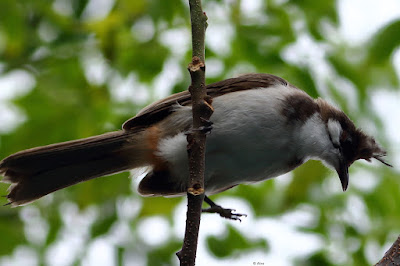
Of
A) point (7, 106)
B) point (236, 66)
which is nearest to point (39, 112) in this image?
point (7, 106)

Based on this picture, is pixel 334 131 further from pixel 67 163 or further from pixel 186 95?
pixel 67 163

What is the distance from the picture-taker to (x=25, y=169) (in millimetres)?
3451

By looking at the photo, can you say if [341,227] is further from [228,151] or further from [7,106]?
[7,106]

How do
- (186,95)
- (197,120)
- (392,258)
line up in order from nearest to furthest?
(392,258) < (197,120) < (186,95)

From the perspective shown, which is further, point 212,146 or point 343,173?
point 343,173

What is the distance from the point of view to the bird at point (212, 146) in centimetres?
342

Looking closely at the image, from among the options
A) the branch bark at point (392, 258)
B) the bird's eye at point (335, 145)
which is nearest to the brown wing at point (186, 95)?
the bird's eye at point (335, 145)

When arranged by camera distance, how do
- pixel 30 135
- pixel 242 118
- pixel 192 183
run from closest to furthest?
pixel 192 183 < pixel 242 118 < pixel 30 135

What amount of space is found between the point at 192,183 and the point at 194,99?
38cm

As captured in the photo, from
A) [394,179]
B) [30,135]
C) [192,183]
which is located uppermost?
[30,135]

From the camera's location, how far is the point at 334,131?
385 centimetres

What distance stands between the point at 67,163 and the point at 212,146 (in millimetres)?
932

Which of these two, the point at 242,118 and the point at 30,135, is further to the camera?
the point at 30,135

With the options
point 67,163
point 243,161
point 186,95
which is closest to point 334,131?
point 243,161
